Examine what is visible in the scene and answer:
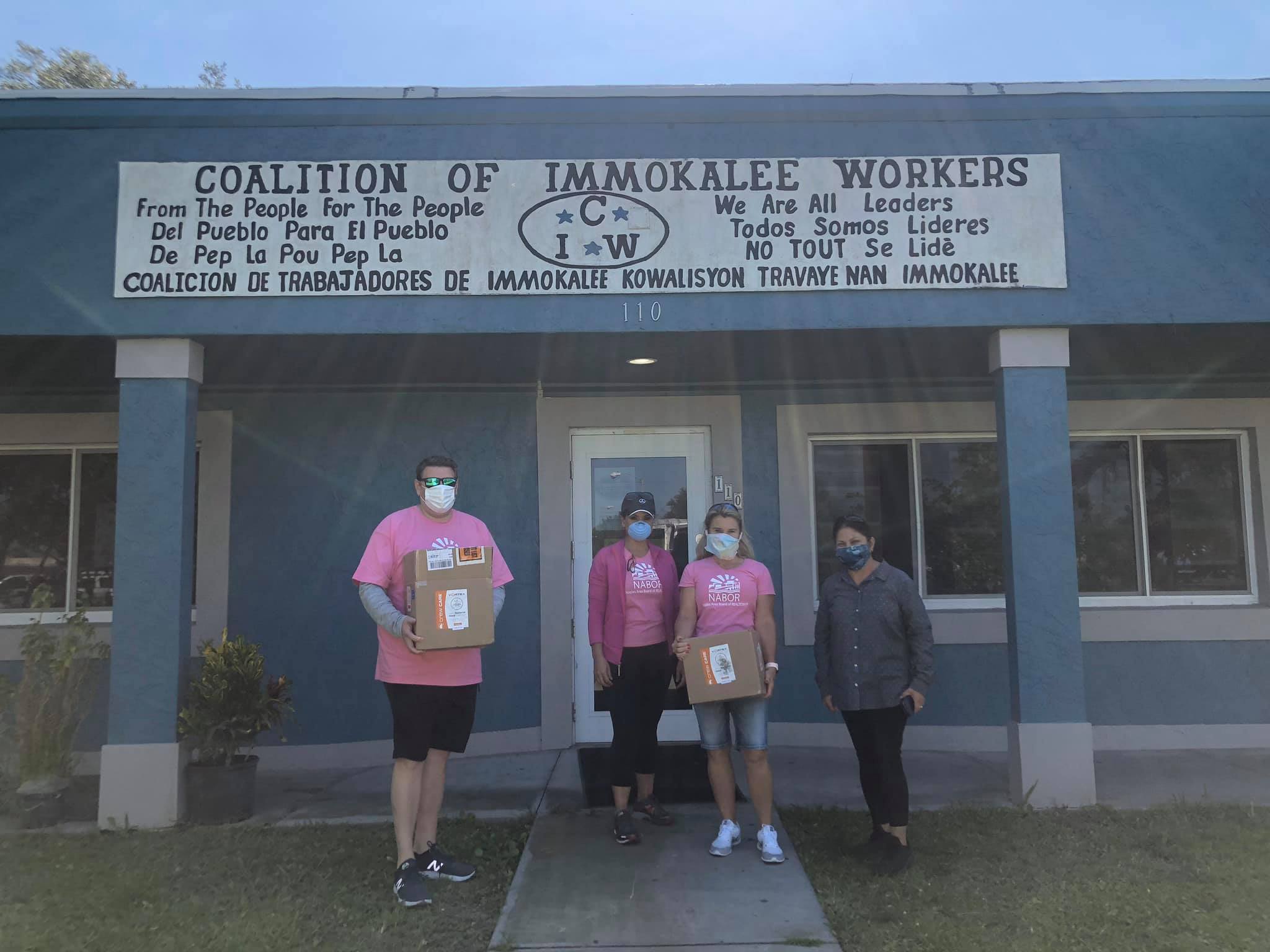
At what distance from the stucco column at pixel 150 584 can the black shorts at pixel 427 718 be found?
6.34 feet

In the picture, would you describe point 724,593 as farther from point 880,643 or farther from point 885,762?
point 885,762

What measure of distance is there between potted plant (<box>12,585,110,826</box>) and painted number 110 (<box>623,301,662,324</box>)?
3.98m

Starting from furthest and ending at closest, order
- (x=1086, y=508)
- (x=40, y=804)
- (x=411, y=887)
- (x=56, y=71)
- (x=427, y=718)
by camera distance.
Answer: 1. (x=56, y=71)
2. (x=1086, y=508)
3. (x=40, y=804)
4. (x=427, y=718)
5. (x=411, y=887)

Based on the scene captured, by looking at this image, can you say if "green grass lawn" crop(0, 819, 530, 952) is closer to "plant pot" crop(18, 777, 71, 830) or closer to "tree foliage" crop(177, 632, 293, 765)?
"plant pot" crop(18, 777, 71, 830)

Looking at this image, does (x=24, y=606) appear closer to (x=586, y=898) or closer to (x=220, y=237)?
(x=220, y=237)

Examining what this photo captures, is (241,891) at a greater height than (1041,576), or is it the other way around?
(1041,576)

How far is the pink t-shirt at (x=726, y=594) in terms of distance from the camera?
4652 millimetres

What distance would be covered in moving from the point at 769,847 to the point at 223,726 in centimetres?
324

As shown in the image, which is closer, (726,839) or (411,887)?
(411,887)

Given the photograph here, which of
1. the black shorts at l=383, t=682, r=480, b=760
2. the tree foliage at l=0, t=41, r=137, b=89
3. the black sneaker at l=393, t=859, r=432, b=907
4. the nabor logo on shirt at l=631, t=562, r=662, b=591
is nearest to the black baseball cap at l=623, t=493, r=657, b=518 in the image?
the nabor logo on shirt at l=631, t=562, r=662, b=591

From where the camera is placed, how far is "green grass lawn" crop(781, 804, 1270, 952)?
3838 mm

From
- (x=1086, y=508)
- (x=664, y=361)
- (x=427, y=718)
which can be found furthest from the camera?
(x=1086, y=508)

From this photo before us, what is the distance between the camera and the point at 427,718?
170 inches

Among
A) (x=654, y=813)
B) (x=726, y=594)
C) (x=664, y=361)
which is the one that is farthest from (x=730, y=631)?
(x=664, y=361)
